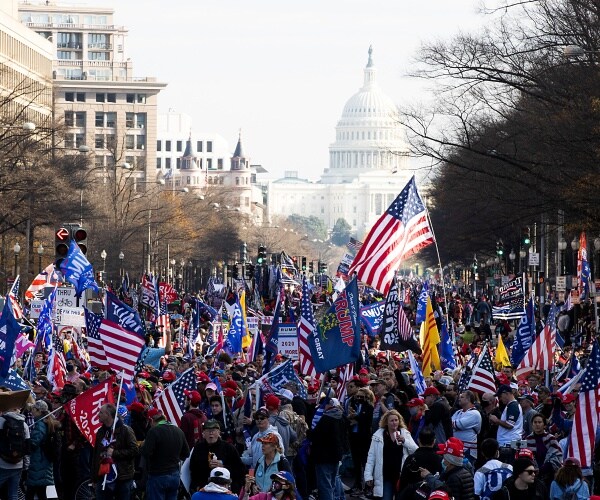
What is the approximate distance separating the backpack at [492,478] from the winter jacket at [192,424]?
4.48 meters

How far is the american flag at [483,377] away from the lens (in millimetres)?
22234

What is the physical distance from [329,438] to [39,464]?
2.97 metres

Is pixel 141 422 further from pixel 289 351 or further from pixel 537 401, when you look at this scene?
pixel 289 351

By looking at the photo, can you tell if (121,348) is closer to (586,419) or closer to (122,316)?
(122,316)

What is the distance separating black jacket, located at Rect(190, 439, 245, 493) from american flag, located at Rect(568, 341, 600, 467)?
3.00 metres

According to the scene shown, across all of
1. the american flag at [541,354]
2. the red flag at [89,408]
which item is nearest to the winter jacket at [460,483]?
the red flag at [89,408]

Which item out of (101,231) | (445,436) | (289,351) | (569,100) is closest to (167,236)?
(101,231)

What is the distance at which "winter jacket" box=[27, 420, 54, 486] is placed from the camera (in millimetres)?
19672

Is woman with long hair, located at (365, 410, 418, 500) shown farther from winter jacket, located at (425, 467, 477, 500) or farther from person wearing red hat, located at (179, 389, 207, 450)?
winter jacket, located at (425, 467, 477, 500)

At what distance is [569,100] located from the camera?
127 feet

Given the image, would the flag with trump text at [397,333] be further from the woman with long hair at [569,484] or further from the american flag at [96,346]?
the woman with long hair at [569,484]

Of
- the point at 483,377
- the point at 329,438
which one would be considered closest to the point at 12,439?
the point at 329,438

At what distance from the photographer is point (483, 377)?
2236 centimetres

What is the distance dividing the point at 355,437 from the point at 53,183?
36.8 m
